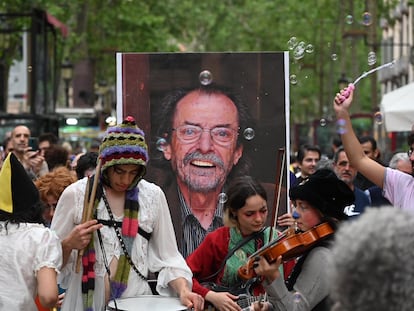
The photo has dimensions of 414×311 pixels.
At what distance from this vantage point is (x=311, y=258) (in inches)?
194

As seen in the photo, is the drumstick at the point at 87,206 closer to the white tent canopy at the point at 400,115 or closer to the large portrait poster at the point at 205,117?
the large portrait poster at the point at 205,117

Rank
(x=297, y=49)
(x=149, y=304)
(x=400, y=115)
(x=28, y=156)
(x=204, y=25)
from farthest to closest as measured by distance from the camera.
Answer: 1. (x=204, y=25)
2. (x=400, y=115)
3. (x=28, y=156)
4. (x=297, y=49)
5. (x=149, y=304)

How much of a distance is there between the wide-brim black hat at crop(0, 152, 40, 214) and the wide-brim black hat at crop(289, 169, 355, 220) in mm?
1164

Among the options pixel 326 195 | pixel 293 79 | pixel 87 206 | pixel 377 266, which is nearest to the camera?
pixel 377 266

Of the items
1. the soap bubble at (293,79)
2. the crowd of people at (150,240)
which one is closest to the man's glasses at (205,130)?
the soap bubble at (293,79)

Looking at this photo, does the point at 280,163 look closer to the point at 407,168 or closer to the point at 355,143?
the point at 355,143

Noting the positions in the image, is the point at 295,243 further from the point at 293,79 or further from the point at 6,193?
the point at 293,79

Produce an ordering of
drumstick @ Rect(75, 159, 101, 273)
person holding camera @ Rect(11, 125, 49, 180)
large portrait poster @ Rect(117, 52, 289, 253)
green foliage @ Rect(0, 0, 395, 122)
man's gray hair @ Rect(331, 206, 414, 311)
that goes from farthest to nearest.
→ green foliage @ Rect(0, 0, 395, 122) → person holding camera @ Rect(11, 125, 49, 180) → large portrait poster @ Rect(117, 52, 289, 253) → drumstick @ Rect(75, 159, 101, 273) → man's gray hair @ Rect(331, 206, 414, 311)

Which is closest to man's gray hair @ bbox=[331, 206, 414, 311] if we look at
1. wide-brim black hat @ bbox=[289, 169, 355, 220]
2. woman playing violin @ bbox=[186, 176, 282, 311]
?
wide-brim black hat @ bbox=[289, 169, 355, 220]

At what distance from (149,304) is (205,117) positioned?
241cm

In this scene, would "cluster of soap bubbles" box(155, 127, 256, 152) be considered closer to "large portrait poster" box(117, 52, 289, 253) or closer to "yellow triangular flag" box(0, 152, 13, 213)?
"large portrait poster" box(117, 52, 289, 253)

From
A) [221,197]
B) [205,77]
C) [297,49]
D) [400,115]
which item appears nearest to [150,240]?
[221,197]

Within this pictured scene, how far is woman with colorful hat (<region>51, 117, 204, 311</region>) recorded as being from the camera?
543 centimetres

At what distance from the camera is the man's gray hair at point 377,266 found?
2.69m
